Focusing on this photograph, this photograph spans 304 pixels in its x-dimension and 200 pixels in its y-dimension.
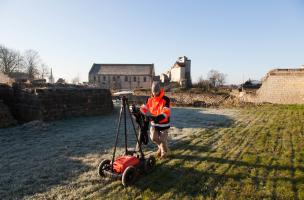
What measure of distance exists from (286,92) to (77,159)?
22020 millimetres

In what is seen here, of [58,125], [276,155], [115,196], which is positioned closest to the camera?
[115,196]

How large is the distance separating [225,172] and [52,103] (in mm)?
9467

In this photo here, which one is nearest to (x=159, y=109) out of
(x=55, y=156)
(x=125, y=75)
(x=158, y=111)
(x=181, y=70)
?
(x=158, y=111)

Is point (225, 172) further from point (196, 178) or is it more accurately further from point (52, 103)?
point (52, 103)

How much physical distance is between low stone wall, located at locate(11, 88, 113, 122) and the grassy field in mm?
3951

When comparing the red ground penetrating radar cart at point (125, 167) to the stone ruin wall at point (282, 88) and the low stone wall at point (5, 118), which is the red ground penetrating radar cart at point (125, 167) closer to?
the low stone wall at point (5, 118)

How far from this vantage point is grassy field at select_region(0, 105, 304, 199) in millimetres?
4840

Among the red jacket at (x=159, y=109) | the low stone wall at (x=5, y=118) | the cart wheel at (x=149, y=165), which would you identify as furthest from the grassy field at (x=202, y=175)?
the low stone wall at (x=5, y=118)

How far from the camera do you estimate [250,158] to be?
7020mm

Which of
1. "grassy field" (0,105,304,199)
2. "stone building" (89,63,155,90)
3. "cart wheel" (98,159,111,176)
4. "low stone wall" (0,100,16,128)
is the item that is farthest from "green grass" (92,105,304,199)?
"stone building" (89,63,155,90)

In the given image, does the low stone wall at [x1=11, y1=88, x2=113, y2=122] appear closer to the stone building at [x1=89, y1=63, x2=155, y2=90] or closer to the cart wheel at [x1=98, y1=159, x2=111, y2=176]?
the cart wheel at [x1=98, y1=159, x2=111, y2=176]

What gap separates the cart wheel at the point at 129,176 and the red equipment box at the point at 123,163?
15 cm

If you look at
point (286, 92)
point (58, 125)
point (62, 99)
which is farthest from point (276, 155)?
point (286, 92)

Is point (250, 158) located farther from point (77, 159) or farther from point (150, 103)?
point (77, 159)
